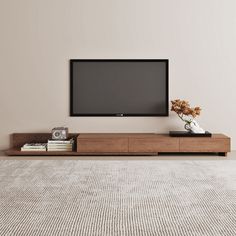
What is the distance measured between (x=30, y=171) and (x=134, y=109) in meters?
2.44

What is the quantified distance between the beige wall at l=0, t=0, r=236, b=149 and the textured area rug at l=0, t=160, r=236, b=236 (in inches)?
67.8

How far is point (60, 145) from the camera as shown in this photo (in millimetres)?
6449

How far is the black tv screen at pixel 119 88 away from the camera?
6.70 meters

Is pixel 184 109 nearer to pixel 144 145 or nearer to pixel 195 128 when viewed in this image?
pixel 195 128

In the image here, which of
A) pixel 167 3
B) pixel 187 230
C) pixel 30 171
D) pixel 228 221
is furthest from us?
pixel 167 3

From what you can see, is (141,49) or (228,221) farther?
(141,49)

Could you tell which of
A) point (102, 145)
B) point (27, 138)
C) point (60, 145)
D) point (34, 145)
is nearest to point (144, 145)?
point (102, 145)

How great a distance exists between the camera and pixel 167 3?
665 centimetres

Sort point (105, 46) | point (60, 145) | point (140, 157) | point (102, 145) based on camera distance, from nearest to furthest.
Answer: point (140, 157), point (102, 145), point (60, 145), point (105, 46)

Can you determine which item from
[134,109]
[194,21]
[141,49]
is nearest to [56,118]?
[134,109]

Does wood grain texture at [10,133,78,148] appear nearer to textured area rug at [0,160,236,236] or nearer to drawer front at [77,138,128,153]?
drawer front at [77,138,128,153]

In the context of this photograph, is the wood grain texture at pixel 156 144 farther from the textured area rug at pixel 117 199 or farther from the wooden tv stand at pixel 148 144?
the textured area rug at pixel 117 199

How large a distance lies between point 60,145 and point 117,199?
3.07m

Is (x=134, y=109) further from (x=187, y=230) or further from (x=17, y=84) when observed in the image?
(x=187, y=230)
